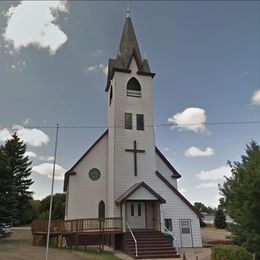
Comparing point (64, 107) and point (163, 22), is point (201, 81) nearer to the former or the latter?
point (163, 22)

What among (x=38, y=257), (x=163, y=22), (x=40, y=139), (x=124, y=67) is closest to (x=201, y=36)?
(x=163, y=22)

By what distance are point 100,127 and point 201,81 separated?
9254mm

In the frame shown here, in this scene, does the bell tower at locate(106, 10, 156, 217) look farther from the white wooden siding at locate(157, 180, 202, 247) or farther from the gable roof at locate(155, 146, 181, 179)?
the gable roof at locate(155, 146, 181, 179)

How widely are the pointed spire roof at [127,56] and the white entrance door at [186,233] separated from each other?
1263cm

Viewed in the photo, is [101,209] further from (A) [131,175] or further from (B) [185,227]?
(B) [185,227]

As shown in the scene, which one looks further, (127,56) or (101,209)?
(127,56)

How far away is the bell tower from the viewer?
814 inches

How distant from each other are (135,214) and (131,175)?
2.83 meters

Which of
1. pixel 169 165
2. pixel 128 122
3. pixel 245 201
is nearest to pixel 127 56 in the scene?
pixel 128 122

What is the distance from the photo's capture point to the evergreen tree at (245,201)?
11867mm

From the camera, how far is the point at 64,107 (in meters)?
22.3

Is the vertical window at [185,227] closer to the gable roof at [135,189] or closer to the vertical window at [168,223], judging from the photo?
the vertical window at [168,223]

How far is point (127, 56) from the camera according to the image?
2473 cm

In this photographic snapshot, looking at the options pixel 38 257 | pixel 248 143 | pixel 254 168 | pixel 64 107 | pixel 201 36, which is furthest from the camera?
pixel 64 107
